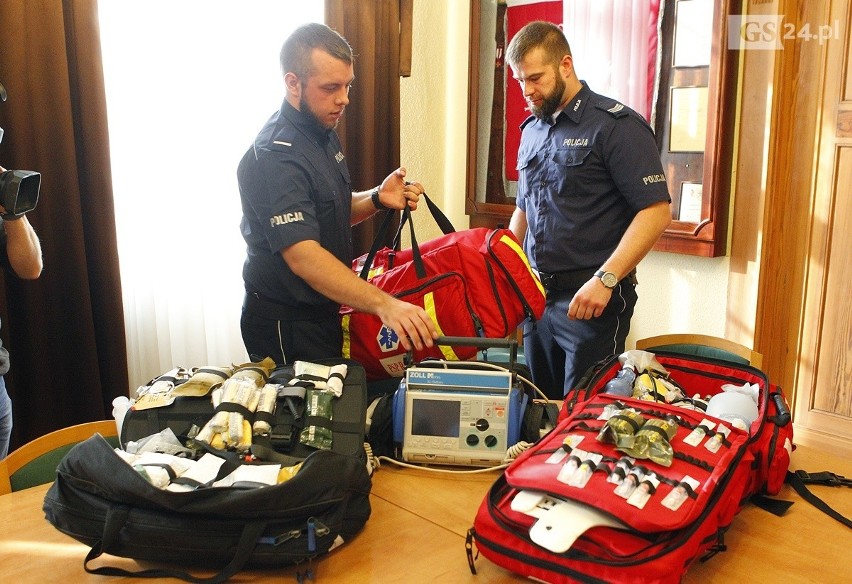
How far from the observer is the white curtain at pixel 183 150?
9.44 feet

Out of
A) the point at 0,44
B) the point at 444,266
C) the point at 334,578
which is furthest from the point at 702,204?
the point at 0,44

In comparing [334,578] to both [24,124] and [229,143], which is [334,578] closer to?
[24,124]

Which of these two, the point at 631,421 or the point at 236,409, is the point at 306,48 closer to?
the point at 236,409

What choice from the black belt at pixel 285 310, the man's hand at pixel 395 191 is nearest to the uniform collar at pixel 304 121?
the man's hand at pixel 395 191

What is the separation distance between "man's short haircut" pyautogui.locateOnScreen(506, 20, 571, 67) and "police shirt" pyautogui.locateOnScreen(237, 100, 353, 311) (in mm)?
605

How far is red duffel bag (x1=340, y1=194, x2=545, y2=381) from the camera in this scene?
1.90m

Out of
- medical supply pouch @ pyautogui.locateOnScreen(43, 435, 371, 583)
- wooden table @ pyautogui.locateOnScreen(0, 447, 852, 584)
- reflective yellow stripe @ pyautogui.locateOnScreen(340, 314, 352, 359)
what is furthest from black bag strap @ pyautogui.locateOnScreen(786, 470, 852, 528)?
reflective yellow stripe @ pyautogui.locateOnScreen(340, 314, 352, 359)

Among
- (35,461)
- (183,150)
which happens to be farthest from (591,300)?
(183,150)

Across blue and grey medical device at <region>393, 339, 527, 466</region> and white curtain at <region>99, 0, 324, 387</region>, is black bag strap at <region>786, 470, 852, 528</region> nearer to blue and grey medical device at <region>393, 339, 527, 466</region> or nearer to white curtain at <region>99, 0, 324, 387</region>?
blue and grey medical device at <region>393, 339, 527, 466</region>

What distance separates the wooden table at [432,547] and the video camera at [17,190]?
0.59 m

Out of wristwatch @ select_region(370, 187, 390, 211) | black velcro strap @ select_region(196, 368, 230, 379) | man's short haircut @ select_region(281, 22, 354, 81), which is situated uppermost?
man's short haircut @ select_region(281, 22, 354, 81)

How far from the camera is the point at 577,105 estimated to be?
2357 millimetres

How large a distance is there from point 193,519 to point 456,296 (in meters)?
0.84

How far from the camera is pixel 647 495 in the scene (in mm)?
1232
